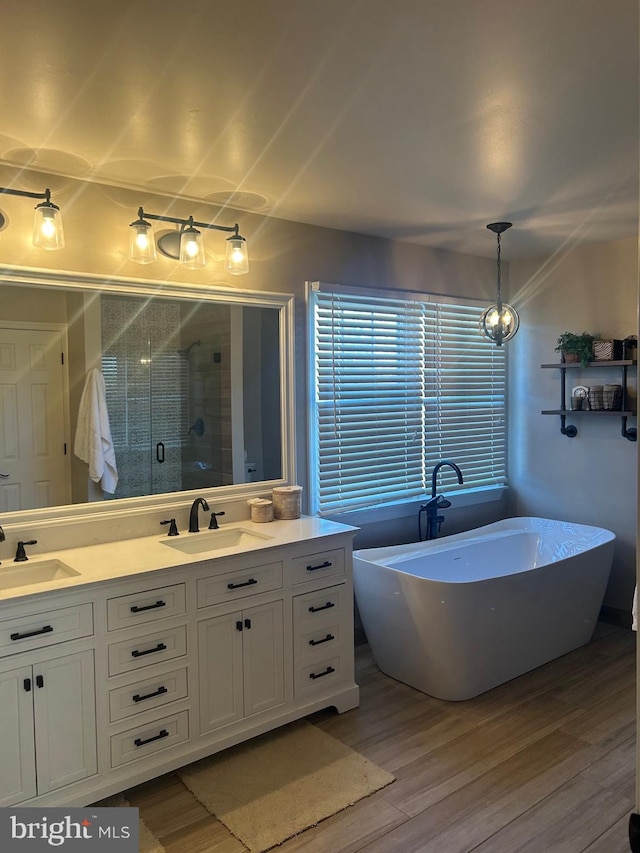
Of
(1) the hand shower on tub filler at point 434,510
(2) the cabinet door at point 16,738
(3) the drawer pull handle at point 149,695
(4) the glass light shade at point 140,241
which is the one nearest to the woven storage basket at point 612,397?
(1) the hand shower on tub filler at point 434,510

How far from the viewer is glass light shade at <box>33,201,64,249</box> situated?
103 inches

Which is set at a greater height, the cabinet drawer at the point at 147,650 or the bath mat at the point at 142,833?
the cabinet drawer at the point at 147,650

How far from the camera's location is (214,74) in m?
1.92

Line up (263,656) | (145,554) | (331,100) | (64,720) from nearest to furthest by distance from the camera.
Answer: (331,100) → (64,720) → (145,554) → (263,656)

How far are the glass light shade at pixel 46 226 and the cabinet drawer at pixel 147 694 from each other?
1.78 meters

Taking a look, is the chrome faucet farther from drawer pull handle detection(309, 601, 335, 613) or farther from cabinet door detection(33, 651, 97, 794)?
cabinet door detection(33, 651, 97, 794)

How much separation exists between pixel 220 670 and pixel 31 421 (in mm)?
1325

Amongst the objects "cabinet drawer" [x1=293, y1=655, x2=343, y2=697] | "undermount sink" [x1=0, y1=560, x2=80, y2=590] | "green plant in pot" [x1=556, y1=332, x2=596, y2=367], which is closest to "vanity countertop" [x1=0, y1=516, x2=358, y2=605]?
"undermount sink" [x1=0, y1=560, x2=80, y2=590]

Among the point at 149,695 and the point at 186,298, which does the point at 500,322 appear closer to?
the point at 186,298

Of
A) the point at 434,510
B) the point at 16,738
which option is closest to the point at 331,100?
the point at 16,738

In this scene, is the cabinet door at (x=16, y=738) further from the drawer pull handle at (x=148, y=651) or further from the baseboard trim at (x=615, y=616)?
the baseboard trim at (x=615, y=616)

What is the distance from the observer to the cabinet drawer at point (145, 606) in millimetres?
2438

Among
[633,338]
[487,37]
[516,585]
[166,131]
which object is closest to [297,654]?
[516,585]

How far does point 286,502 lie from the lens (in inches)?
134
